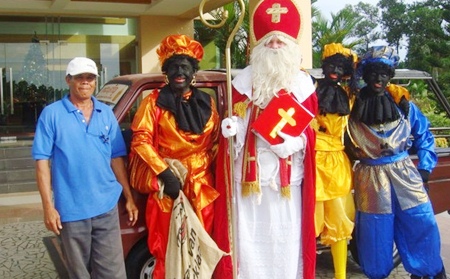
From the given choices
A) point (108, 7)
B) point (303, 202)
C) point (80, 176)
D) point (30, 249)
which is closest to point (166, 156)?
point (80, 176)

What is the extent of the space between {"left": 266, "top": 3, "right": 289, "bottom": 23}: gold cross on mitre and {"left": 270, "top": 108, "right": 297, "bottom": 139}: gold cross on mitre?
1.97 ft

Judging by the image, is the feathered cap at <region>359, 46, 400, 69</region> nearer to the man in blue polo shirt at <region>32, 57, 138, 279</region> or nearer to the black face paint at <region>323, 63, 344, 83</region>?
the black face paint at <region>323, 63, 344, 83</region>

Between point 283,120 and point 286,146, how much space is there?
168mm

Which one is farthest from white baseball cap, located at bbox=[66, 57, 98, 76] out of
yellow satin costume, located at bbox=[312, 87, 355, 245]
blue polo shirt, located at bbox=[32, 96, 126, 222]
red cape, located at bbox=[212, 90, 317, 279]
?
yellow satin costume, located at bbox=[312, 87, 355, 245]

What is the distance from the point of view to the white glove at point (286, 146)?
11.4ft

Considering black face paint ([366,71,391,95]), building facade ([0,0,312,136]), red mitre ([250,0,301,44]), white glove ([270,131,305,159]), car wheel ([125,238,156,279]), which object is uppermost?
building facade ([0,0,312,136])

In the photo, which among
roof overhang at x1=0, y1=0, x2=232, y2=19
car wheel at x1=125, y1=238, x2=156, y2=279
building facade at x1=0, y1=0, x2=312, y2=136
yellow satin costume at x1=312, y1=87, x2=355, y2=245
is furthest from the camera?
building facade at x1=0, y1=0, x2=312, y2=136

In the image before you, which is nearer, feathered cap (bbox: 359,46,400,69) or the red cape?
the red cape

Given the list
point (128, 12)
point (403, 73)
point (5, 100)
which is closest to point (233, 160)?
point (403, 73)

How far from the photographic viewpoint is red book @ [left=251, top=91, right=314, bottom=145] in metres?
3.47

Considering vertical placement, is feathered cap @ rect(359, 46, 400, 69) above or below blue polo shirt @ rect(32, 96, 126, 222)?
above

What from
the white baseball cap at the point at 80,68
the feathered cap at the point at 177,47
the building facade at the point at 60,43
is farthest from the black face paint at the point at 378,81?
the building facade at the point at 60,43

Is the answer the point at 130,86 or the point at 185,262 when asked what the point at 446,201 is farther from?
the point at 130,86

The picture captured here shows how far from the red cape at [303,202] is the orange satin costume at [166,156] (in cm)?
10
